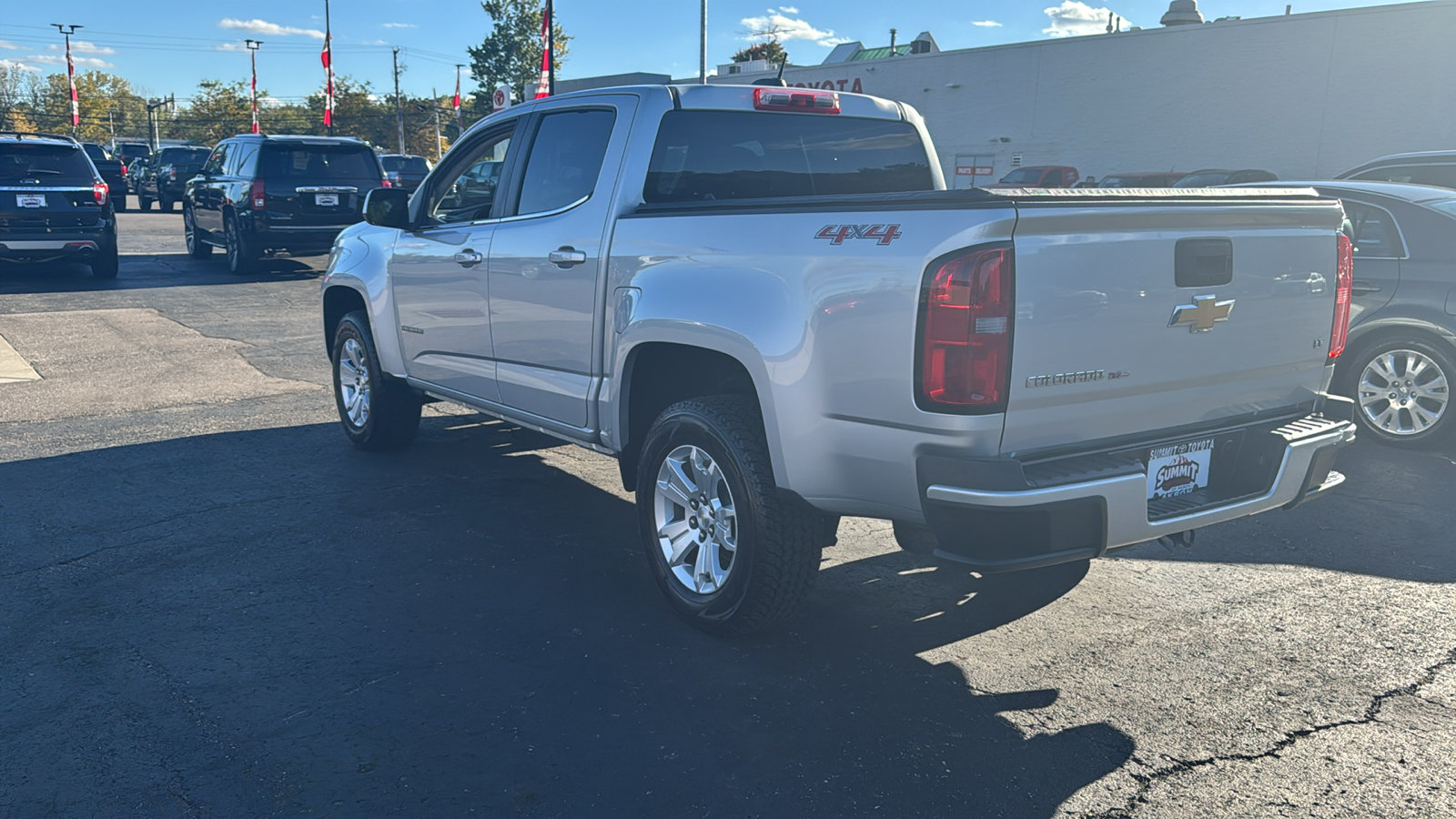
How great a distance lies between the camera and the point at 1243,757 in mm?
3240

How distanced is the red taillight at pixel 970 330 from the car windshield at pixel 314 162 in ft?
47.4

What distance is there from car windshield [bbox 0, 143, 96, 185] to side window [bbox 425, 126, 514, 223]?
37.7 feet

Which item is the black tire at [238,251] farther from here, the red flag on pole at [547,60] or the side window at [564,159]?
the red flag on pole at [547,60]

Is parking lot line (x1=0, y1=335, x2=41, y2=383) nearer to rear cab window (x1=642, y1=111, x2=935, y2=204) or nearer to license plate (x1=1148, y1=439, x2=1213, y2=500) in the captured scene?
rear cab window (x1=642, y1=111, x2=935, y2=204)

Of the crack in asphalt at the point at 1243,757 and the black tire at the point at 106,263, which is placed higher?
the black tire at the point at 106,263

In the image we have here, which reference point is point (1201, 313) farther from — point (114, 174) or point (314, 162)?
point (114, 174)

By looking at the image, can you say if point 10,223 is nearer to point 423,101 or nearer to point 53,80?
point 423,101

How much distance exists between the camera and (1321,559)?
16.5ft

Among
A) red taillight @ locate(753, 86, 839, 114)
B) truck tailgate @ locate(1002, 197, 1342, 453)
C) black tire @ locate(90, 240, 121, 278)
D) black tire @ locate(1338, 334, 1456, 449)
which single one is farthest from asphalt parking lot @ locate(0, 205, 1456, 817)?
black tire @ locate(90, 240, 121, 278)

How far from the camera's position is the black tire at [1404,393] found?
6773mm

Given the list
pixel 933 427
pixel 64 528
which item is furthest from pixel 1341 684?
pixel 64 528

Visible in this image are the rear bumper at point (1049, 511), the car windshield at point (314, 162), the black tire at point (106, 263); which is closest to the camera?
the rear bumper at point (1049, 511)

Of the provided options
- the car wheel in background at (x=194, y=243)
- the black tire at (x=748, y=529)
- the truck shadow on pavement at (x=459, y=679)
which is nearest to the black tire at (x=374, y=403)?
the truck shadow on pavement at (x=459, y=679)

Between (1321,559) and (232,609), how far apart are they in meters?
4.73
